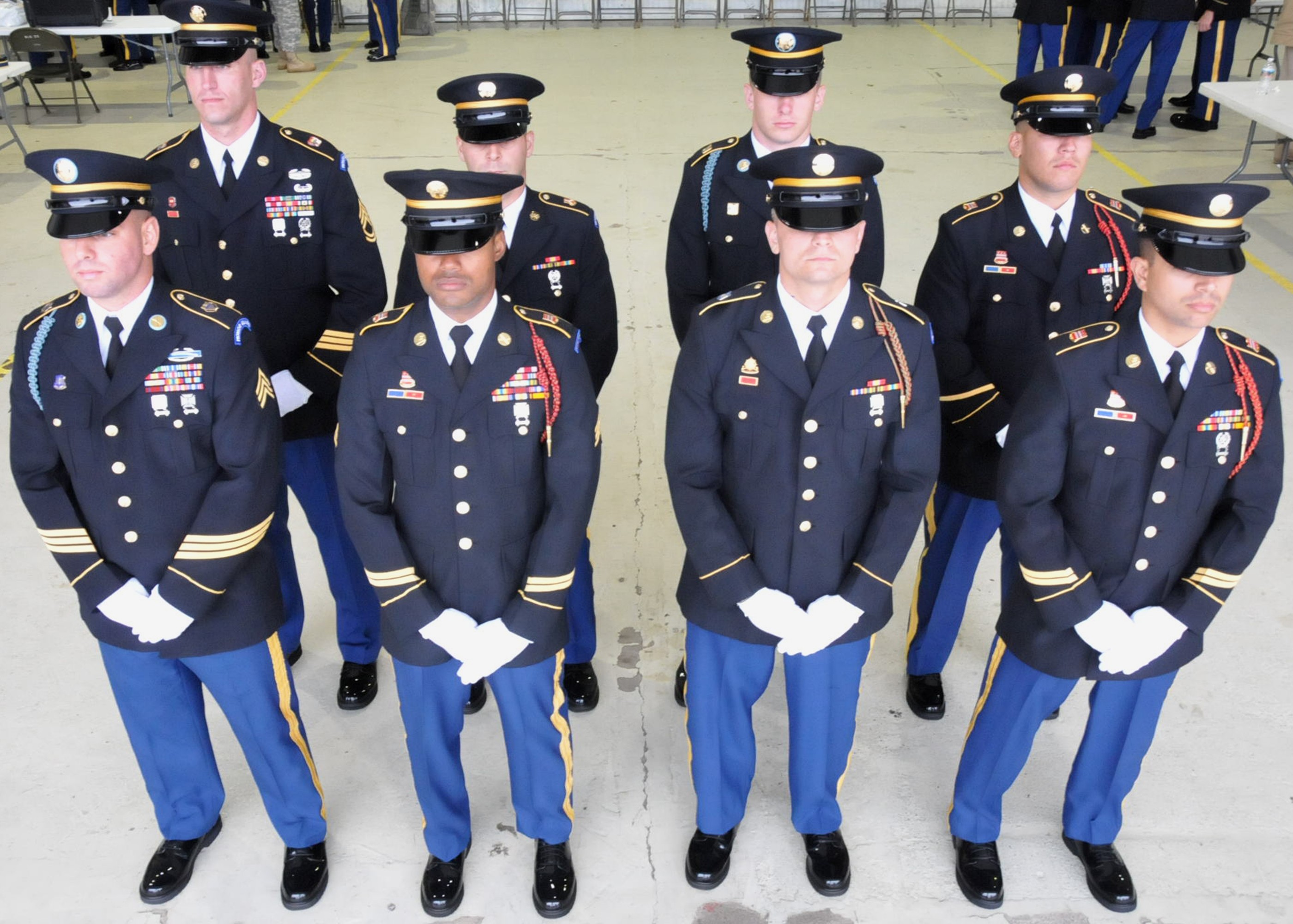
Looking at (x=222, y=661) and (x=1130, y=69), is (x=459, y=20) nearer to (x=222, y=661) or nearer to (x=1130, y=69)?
(x=1130, y=69)

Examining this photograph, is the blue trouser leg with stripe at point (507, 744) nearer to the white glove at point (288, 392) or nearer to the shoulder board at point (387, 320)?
the shoulder board at point (387, 320)

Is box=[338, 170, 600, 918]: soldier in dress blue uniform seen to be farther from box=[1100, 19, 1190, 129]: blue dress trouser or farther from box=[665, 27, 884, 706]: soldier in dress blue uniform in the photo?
box=[1100, 19, 1190, 129]: blue dress trouser

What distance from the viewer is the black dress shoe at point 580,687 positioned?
142 inches

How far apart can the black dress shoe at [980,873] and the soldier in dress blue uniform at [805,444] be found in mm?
595

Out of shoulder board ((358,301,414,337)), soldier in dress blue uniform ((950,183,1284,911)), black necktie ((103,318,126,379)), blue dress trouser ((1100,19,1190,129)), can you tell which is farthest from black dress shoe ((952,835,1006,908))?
blue dress trouser ((1100,19,1190,129))

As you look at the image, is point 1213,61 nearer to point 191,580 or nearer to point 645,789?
point 645,789

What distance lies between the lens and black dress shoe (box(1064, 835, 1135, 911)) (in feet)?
9.50

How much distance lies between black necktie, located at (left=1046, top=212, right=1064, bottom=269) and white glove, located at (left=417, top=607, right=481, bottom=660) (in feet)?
6.10

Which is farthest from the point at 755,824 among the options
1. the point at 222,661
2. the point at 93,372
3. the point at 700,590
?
the point at 93,372

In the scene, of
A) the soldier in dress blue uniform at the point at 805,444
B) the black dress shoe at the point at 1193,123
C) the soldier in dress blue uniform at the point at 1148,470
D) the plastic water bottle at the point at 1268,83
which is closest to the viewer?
the soldier in dress blue uniform at the point at 1148,470

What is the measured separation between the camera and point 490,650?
2.62 m

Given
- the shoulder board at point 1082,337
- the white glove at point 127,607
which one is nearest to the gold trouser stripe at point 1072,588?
the shoulder board at point 1082,337

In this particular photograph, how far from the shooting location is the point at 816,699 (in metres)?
2.82

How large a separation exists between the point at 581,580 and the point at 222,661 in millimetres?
1127
